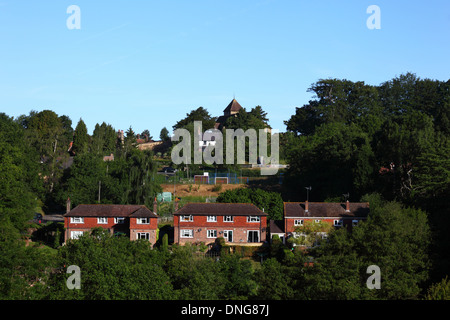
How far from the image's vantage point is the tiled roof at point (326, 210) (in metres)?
52.7

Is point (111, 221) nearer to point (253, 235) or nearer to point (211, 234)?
point (211, 234)

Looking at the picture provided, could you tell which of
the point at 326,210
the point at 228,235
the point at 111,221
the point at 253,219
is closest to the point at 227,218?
the point at 228,235

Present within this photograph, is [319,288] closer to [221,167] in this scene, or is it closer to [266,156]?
[221,167]

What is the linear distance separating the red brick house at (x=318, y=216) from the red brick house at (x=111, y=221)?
470 inches

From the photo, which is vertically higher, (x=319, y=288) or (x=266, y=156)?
(x=266, y=156)

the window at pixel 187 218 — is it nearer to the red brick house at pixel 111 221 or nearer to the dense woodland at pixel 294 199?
the red brick house at pixel 111 221

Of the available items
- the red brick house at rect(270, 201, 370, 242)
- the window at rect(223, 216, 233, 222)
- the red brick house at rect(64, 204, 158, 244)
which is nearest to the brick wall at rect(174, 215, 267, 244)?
the window at rect(223, 216, 233, 222)

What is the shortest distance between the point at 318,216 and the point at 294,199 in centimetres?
1654

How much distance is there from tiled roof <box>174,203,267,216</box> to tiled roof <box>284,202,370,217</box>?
2667mm

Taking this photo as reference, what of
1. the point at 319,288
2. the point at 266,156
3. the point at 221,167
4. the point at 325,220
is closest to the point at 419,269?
the point at 319,288

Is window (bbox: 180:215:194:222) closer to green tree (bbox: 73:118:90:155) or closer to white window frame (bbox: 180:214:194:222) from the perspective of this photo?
white window frame (bbox: 180:214:194:222)

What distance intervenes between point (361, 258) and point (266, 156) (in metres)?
56.9

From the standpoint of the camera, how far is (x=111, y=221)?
54062 mm

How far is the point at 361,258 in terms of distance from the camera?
36250mm
